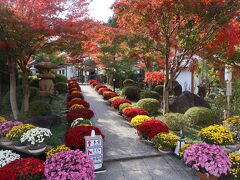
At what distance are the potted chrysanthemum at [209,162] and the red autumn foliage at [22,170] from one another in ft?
10.2

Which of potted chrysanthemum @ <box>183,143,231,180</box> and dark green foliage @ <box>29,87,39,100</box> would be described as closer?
potted chrysanthemum @ <box>183,143,231,180</box>

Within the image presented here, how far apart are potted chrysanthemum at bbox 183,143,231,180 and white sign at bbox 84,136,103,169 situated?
2.04 meters

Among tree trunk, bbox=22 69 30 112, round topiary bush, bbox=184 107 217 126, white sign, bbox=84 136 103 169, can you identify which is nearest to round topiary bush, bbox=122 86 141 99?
tree trunk, bbox=22 69 30 112

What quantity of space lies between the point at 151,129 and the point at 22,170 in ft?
14.8

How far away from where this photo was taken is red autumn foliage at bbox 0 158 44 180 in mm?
4781

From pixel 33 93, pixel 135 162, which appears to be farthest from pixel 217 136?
pixel 33 93

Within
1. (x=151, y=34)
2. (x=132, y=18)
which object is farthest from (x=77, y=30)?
(x=151, y=34)

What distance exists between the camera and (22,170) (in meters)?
4.90

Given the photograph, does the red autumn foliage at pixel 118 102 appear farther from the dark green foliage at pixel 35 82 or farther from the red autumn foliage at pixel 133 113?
the dark green foliage at pixel 35 82

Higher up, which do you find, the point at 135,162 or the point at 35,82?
the point at 35,82

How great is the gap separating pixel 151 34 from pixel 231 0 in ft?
11.4

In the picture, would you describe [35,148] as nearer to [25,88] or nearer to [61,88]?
[25,88]

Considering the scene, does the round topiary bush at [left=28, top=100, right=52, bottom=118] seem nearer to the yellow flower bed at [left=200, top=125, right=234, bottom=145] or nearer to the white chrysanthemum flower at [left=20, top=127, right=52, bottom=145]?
the white chrysanthemum flower at [left=20, top=127, right=52, bottom=145]

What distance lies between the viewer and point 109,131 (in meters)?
10.2
